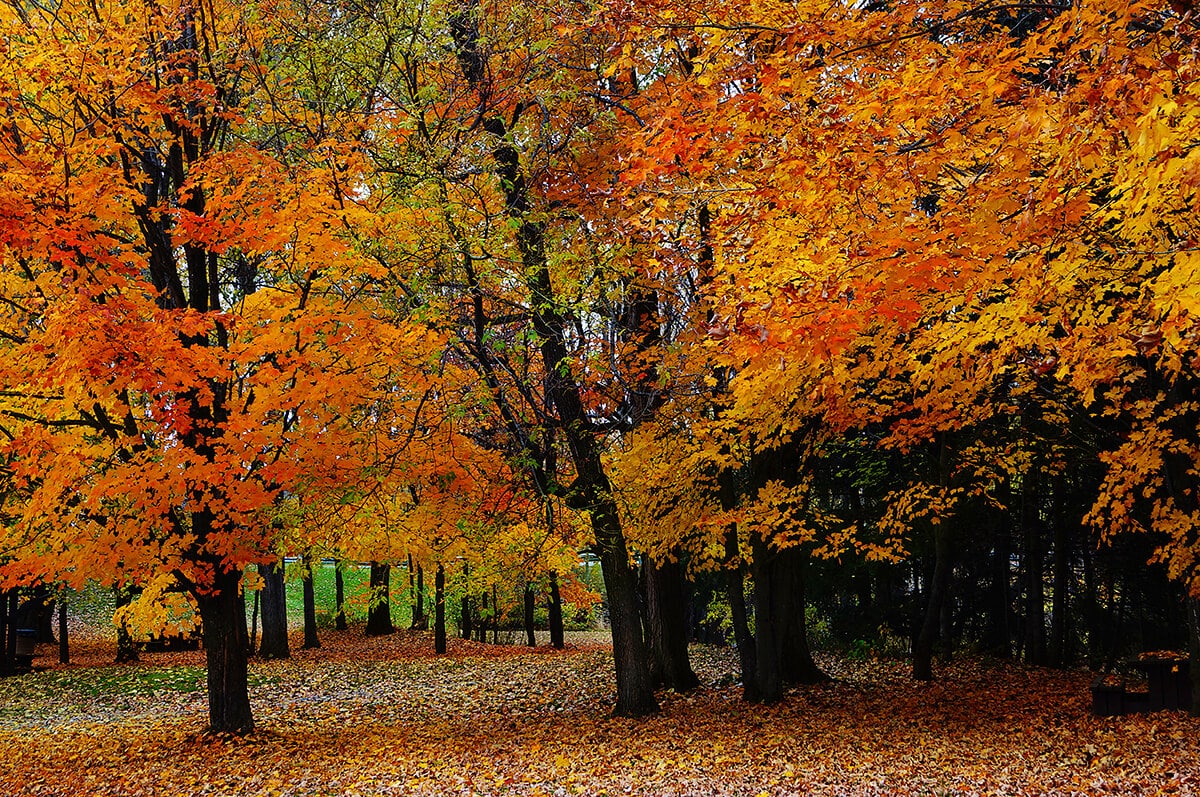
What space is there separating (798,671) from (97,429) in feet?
36.6

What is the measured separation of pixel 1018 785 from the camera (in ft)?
24.6

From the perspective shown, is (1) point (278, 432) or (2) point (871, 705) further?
(2) point (871, 705)

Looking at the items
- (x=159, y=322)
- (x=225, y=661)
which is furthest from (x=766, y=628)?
(x=159, y=322)

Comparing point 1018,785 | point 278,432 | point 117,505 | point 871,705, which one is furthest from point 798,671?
point 117,505

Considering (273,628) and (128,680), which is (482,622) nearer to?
(273,628)

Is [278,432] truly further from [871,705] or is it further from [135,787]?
[871,705]

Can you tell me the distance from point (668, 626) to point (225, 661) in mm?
7082

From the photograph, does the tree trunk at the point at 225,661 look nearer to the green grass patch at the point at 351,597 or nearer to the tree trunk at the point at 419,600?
the green grass patch at the point at 351,597

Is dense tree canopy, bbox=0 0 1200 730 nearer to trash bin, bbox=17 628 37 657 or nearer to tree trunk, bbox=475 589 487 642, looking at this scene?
trash bin, bbox=17 628 37 657

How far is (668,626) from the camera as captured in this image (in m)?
15.6

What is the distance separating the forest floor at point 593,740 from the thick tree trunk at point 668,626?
670mm

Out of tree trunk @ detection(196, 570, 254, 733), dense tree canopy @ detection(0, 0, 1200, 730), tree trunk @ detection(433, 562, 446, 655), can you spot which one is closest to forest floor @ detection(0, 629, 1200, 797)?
tree trunk @ detection(196, 570, 254, 733)

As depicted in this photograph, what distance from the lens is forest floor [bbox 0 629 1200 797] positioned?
8.16 metres

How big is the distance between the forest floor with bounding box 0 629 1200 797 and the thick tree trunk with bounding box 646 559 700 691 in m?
0.67
